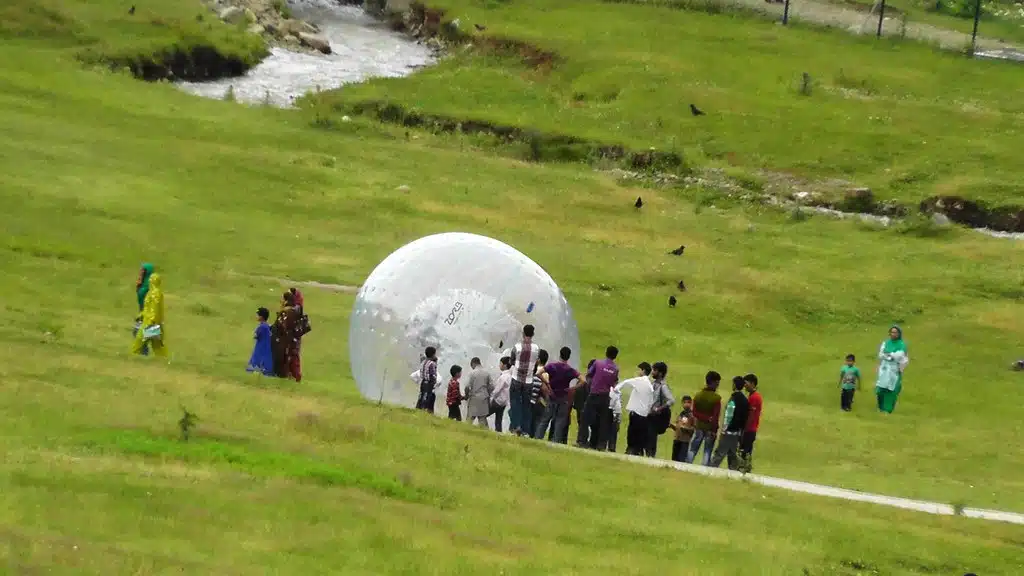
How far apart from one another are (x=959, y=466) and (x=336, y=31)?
5844cm

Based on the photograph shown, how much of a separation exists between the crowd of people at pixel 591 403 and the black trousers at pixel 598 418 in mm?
15

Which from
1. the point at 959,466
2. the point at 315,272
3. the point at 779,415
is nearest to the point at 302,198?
the point at 315,272

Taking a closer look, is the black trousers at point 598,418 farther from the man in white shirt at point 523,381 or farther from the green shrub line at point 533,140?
the green shrub line at point 533,140

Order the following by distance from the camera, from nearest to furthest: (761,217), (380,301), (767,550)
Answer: (767,550), (380,301), (761,217)

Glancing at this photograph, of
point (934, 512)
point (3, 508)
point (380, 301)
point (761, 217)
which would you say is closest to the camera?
point (3, 508)

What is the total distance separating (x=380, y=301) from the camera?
24891 mm

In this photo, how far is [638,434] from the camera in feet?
79.2

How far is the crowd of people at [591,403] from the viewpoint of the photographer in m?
23.8

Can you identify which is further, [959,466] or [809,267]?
[809,267]

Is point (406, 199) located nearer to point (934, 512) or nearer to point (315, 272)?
point (315, 272)

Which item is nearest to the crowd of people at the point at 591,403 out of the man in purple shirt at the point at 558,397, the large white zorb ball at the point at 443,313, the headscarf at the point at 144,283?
the man in purple shirt at the point at 558,397

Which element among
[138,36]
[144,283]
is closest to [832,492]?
[144,283]

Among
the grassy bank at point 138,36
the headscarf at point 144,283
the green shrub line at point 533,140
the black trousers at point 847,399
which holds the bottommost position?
the black trousers at point 847,399

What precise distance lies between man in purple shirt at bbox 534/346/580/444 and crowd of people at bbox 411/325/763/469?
0.05 ft
